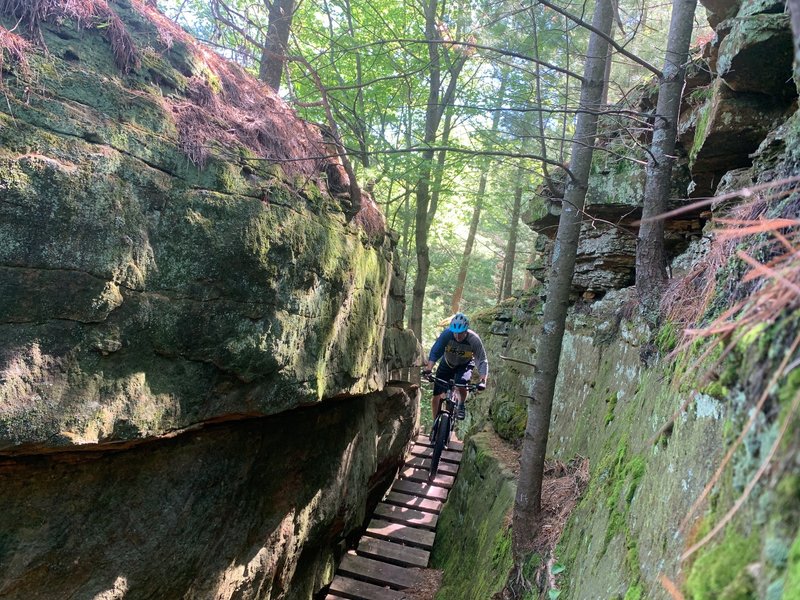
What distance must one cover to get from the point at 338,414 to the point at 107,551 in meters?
3.19

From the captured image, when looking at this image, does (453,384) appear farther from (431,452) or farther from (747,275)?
(747,275)

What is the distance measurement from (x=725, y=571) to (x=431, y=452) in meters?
9.78

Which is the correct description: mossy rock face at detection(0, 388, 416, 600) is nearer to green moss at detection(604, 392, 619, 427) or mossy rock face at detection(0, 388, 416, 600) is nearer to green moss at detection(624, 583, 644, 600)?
green moss at detection(604, 392, 619, 427)

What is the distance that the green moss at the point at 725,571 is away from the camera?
52.1 inches

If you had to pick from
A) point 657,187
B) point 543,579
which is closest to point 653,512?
point 543,579

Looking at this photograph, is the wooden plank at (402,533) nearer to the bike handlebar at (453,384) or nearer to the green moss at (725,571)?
the bike handlebar at (453,384)

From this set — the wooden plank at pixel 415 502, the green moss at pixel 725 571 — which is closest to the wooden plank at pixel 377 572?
the wooden plank at pixel 415 502

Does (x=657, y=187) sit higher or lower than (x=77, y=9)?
lower

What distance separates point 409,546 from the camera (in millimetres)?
7625

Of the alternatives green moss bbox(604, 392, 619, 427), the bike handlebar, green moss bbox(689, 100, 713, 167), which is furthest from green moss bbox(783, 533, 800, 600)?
the bike handlebar

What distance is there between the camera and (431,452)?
10844 mm

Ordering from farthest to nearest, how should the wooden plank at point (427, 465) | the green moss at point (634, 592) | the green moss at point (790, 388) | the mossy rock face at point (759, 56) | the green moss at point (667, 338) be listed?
the wooden plank at point (427, 465), the mossy rock face at point (759, 56), the green moss at point (667, 338), the green moss at point (634, 592), the green moss at point (790, 388)

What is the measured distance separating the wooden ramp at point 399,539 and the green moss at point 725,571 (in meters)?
5.83

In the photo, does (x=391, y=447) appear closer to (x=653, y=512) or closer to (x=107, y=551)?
(x=107, y=551)
